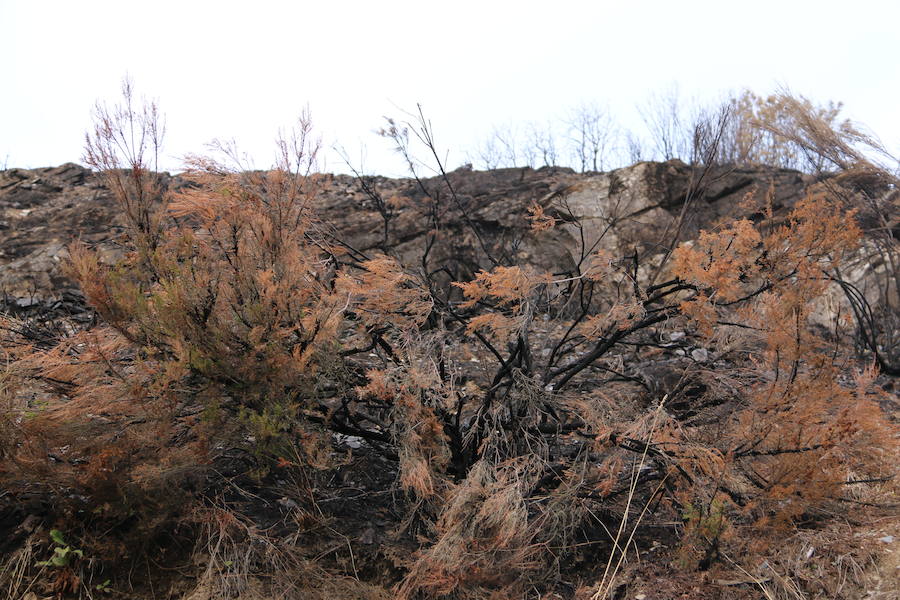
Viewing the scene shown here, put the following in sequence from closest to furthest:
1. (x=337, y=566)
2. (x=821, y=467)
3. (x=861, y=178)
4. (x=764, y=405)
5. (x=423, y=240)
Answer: (x=821, y=467) < (x=764, y=405) < (x=337, y=566) < (x=861, y=178) < (x=423, y=240)

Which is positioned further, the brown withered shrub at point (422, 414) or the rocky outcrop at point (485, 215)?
the rocky outcrop at point (485, 215)

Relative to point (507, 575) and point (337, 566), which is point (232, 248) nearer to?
point (337, 566)

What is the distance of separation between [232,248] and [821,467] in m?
3.98

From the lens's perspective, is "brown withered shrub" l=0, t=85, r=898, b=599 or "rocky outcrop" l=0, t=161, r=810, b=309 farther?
"rocky outcrop" l=0, t=161, r=810, b=309

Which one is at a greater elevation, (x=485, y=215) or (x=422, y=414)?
(x=485, y=215)

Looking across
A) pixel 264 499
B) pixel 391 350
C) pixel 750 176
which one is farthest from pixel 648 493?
pixel 750 176

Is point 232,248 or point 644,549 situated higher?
point 232,248

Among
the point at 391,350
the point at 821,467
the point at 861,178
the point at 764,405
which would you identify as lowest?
the point at 821,467

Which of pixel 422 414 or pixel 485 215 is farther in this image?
pixel 485 215

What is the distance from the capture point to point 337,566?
14.3 feet

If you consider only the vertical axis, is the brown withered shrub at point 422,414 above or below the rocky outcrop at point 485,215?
below

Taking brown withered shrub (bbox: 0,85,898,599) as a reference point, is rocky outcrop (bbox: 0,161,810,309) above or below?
above

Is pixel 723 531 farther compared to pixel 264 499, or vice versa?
pixel 264 499

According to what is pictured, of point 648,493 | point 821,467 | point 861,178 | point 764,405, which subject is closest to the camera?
point 821,467
